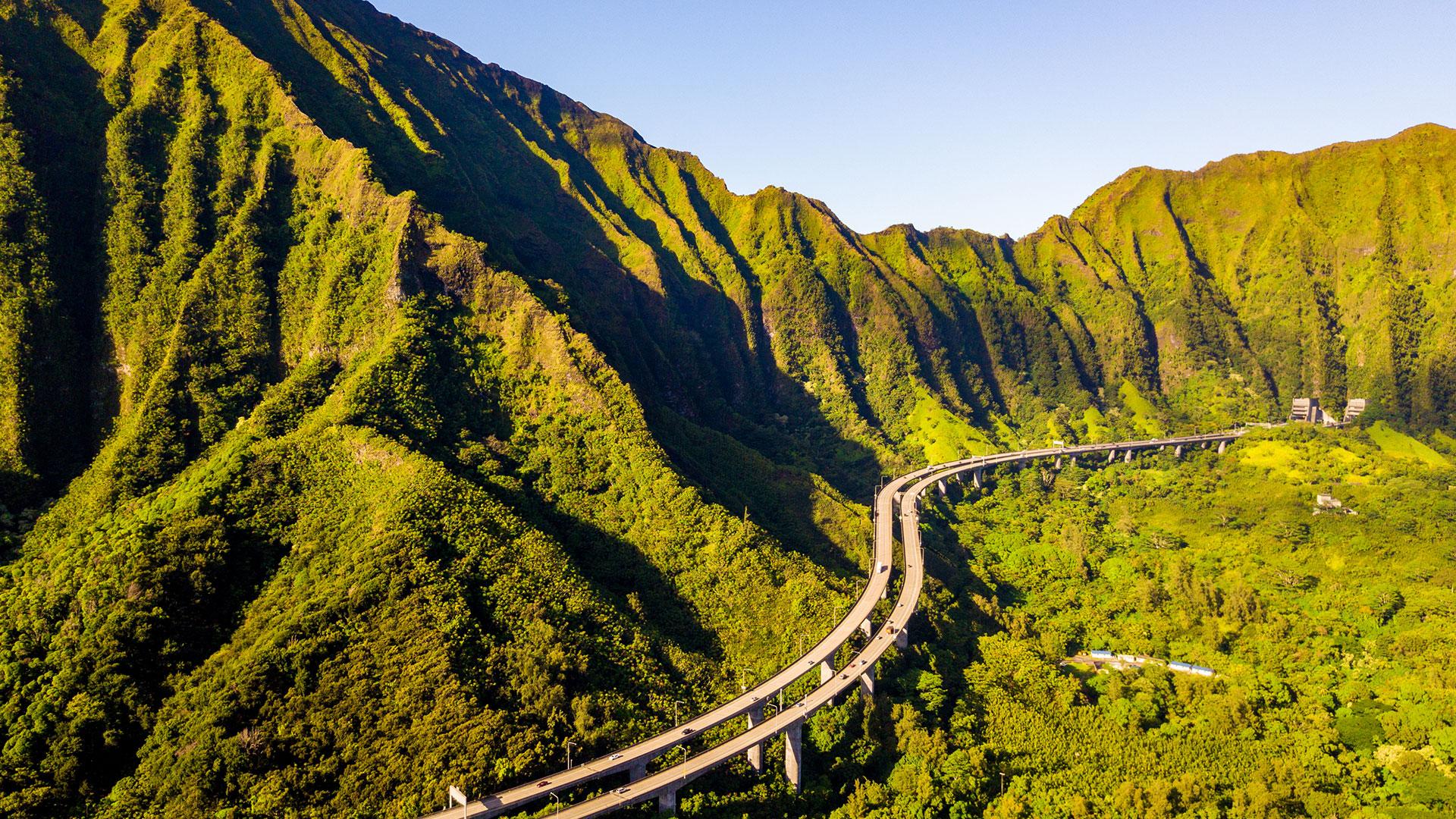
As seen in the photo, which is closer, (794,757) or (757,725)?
(794,757)

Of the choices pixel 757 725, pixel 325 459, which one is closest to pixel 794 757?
pixel 757 725

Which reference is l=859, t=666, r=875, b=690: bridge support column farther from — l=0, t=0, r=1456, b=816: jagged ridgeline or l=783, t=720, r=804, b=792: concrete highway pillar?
l=783, t=720, r=804, b=792: concrete highway pillar

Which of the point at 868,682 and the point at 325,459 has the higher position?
the point at 325,459

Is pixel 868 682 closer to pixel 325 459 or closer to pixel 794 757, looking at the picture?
pixel 794 757

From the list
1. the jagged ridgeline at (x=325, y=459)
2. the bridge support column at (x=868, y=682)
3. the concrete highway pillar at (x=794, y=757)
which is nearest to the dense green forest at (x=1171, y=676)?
the bridge support column at (x=868, y=682)

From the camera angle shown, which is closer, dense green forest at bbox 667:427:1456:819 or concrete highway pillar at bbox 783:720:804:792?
dense green forest at bbox 667:427:1456:819

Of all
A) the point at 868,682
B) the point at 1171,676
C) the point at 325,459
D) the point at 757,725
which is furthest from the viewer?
the point at 1171,676

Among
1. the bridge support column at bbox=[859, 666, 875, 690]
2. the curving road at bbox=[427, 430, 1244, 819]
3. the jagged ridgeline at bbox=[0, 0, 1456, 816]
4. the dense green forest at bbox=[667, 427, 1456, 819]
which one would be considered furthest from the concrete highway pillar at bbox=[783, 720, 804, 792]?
the bridge support column at bbox=[859, 666, 875, 690]

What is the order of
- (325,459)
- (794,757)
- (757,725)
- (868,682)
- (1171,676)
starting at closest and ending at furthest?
(794,757)
(757,725)
(868,682)
(325,459)
(1171,676)
